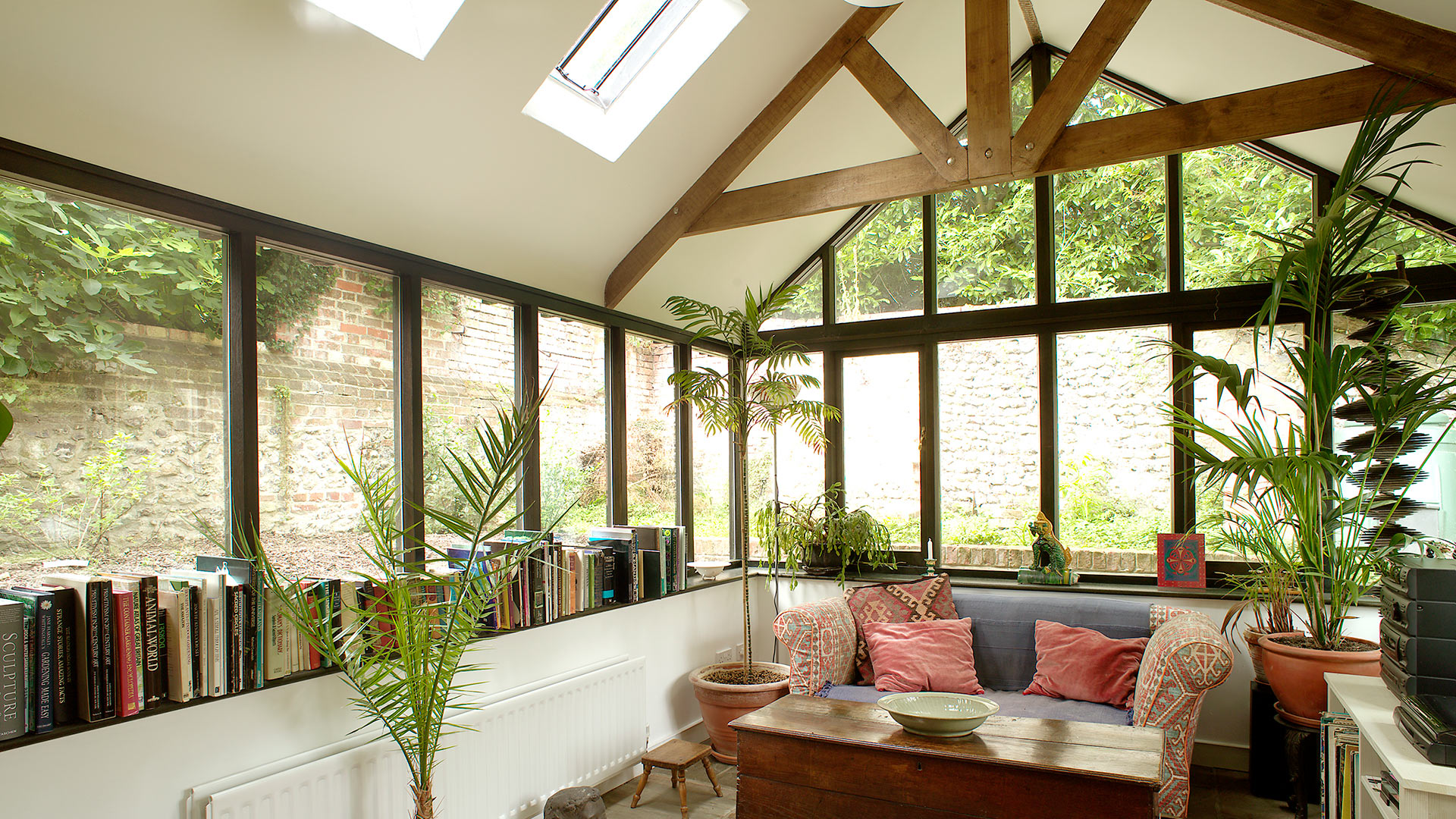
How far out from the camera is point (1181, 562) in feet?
13.3

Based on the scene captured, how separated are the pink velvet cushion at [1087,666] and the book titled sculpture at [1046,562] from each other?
2.08ft

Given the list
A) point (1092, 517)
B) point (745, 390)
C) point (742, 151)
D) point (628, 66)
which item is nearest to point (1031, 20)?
point (742, 151)

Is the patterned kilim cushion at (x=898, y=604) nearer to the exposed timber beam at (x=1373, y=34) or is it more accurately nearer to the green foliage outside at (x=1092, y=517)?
the green foliage outside at (x=1092, y=517)

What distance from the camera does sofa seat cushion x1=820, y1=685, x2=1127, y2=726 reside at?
128 inches

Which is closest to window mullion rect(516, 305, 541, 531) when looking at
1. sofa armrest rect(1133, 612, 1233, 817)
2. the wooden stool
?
the wooden stool

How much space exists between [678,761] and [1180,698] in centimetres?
193

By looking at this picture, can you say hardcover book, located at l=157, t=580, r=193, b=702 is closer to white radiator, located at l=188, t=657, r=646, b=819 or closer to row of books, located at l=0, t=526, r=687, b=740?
row of books, located at l=0, t=526, r=687, b=740

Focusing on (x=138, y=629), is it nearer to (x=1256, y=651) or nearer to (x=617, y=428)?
(x=617, y=428)

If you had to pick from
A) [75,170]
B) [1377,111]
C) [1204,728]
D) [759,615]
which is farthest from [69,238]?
[1204,728]

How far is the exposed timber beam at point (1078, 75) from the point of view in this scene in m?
3.15

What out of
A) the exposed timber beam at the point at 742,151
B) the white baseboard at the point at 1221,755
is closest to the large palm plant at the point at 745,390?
the exposed timber beam at the point at 742,151

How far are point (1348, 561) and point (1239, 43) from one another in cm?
216

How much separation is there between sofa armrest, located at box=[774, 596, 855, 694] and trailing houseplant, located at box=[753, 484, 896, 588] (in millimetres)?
722

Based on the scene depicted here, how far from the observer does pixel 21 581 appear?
2021 mm
